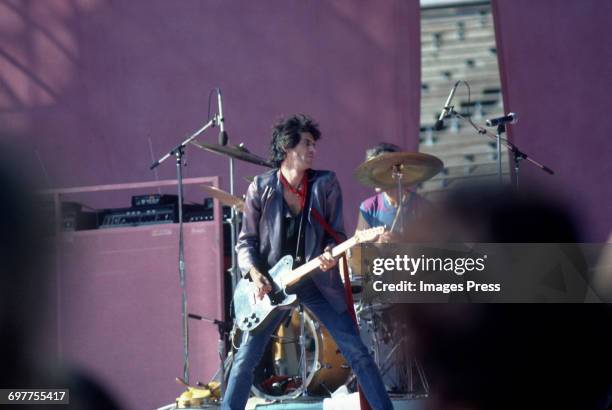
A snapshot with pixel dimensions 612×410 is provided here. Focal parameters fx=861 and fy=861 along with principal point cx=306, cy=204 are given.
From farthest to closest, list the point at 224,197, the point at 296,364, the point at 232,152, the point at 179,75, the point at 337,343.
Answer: the point at 179,75 < the point at 296,364 < the point at 224,197 < the point at 232,152 < the point at 337,343

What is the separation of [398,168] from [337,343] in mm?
1584

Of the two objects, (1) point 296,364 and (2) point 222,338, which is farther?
(1) point 296,364

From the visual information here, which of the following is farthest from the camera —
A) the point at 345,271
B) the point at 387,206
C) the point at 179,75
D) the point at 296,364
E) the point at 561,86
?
the point at 179,75

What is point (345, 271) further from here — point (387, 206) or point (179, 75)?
point (179, 75)

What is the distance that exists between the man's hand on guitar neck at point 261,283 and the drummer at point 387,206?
1.41 m

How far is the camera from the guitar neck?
13.9ft

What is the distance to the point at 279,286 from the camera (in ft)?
14.3

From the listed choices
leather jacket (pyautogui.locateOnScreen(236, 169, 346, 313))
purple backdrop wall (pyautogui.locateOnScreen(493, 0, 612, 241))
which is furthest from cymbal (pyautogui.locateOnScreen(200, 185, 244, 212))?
purple backdrop wall (pyautogui.locateOnScreen(493, 0, 612, 241))

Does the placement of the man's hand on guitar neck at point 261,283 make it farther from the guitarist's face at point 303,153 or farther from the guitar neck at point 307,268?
the guitarist's face at point 303,153

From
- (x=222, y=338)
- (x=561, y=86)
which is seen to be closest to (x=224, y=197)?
(x=222, y=338)

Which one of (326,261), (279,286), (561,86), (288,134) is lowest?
(279,286)

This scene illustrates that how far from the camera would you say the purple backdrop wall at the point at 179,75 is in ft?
23.1

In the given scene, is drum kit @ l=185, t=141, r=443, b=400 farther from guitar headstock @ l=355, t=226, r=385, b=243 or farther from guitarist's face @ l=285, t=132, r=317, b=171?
guitar headstock @ l=355, t=226, r=385, b=243

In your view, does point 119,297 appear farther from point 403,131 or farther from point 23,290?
point 403,131
